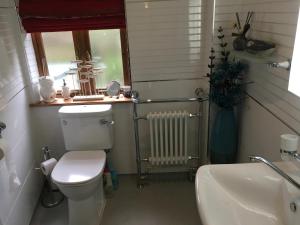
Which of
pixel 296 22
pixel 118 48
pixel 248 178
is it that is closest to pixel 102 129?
pixel 118 48

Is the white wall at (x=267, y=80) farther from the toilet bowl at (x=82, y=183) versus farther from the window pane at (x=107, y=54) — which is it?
the toilet bowl at (x=82, y=183)

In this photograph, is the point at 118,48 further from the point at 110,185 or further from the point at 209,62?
the point at 110,185

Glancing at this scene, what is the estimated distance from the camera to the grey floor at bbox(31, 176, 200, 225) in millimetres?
1990

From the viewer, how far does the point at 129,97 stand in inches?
88.4

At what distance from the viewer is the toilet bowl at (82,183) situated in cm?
174

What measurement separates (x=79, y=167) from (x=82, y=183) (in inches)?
7.4

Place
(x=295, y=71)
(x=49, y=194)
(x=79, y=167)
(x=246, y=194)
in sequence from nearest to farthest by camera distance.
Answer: (x=246, y=194) → (x=295, y=71) → (x=79, y=167) → (x=49, y=194)

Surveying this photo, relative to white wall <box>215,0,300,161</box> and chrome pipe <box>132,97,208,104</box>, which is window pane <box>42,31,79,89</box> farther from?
white wall <box>215,0,300,161</box>

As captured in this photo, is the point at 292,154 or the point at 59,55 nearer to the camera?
the point at 292,154

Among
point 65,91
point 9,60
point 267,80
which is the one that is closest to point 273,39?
point 267,80

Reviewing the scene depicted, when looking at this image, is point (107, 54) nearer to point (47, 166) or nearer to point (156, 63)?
point (156, 63)

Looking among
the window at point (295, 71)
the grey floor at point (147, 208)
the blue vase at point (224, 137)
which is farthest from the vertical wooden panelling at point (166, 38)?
the grey floor at point (147, 208)

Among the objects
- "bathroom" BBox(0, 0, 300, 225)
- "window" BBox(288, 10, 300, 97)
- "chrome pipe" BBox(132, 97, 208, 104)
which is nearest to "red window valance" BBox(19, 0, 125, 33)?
"bathroom" BBox(0, 0, 300, 225)

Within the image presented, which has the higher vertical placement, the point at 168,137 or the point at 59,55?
the point at 59,55
